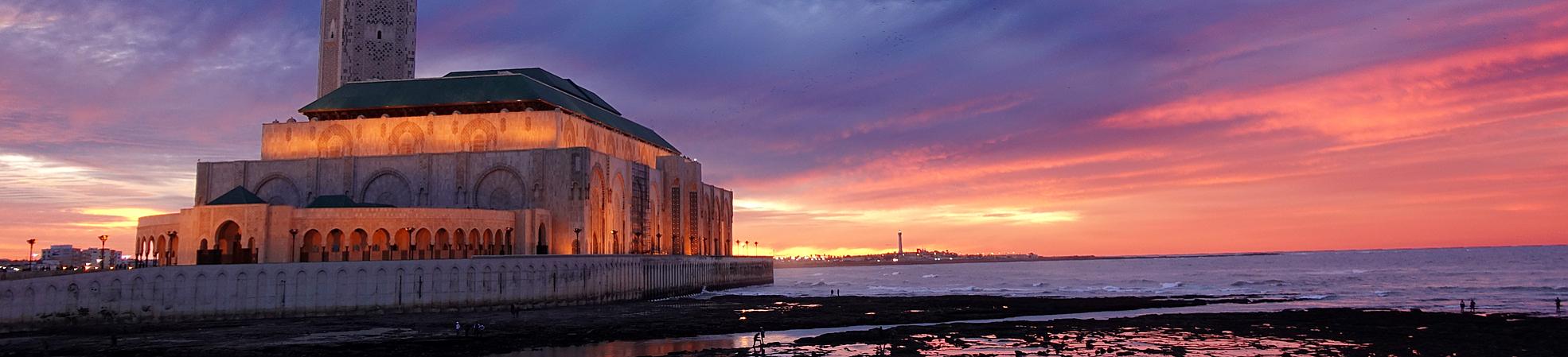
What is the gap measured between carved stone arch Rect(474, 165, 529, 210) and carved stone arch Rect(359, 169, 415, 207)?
555cm

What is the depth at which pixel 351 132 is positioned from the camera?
77812 millimetres

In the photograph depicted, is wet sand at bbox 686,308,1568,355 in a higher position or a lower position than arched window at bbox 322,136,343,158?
lower

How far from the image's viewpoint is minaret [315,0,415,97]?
8575cm

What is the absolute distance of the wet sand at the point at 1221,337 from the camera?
101 feet

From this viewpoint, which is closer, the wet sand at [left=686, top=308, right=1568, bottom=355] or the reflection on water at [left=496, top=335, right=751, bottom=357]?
the reflection on water at [left=496, top=335, right=751, bottom=357]

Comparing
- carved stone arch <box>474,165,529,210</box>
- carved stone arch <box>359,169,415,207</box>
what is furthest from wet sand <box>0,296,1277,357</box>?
carved stone arch <box>359,169,415,207</box>

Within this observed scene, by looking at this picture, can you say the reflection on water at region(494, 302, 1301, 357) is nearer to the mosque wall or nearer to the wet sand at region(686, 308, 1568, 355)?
the wet sand at region(686, 308, 1568, 355)

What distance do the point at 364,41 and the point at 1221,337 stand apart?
237 feet

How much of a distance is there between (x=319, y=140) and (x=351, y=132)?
254 cm

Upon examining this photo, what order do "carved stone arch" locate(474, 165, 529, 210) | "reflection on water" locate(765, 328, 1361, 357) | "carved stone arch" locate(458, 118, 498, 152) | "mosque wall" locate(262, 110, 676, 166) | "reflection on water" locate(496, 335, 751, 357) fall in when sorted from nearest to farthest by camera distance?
1. "reflection on water" locate(765, 328, 1361, 357)
2. "reflection on water" locate(496, 335, 751, 357)
3. "carved stone arch" locate(474, 165, 529, 210)
4. "mosque wall" locate(262, 110, 676, 166)
5. "carved stone arch" locate(458, 118, 498, 152)

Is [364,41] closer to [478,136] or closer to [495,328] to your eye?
[478,136]

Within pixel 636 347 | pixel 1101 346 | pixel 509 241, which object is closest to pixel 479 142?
pixel 509 241

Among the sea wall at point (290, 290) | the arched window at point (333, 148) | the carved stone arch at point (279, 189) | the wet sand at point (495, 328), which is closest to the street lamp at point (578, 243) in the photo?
the wet sand at point (495, 328)

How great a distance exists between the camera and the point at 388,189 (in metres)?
72.9
